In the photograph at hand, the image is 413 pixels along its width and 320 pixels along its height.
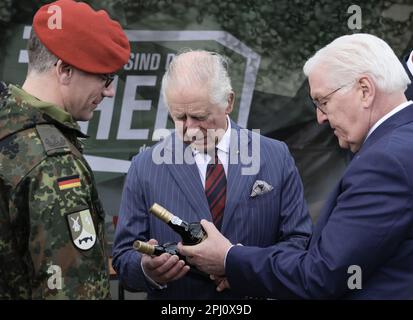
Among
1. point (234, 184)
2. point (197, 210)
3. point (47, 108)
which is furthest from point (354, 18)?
point (47, 108)

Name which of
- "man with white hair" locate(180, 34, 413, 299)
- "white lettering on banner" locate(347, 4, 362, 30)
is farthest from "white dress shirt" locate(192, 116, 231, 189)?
"white lettering on banner" locate(347, 4, 362, 30)

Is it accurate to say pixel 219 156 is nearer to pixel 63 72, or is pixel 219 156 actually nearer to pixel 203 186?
pixel 203 186

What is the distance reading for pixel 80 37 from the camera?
2.18 meters

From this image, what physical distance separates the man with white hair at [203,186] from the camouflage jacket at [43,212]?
28.2 inches

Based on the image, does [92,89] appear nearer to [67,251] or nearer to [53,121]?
[53,121]

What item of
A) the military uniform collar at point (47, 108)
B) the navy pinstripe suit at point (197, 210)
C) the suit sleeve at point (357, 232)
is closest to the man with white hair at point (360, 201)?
the suit sleeve at point (357, 232)

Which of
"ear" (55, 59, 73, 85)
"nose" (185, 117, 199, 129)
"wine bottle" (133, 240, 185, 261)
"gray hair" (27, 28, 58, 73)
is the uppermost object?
"gray hair" (27, 28, 58, 73)

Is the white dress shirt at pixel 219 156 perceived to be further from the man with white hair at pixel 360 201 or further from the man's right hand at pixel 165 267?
the man with white hair at pixel 360 201

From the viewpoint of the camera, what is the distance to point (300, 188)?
2938 mm

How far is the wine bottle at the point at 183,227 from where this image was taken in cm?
246

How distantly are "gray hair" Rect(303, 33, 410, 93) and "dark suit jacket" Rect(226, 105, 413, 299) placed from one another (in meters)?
0.11

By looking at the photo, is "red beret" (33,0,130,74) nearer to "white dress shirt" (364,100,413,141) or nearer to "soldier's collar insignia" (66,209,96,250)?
"soldier's collar insignia" (66,209,96,250)

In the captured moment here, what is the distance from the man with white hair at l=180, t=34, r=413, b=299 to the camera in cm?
207

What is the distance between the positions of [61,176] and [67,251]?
0.21 metres
